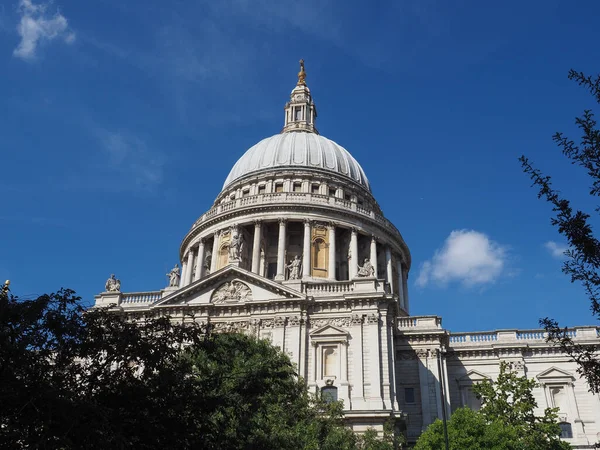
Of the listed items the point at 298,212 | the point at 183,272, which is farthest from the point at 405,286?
the point at 183,272

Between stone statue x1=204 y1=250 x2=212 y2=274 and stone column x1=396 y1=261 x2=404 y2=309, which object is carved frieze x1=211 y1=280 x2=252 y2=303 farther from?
stone column x1=396 y1=261 x2=404 y2=309

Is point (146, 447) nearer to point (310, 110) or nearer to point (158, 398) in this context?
point (158, 398)

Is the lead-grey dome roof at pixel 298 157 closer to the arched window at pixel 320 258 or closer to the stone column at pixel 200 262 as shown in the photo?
the stone column at pixel 200 262

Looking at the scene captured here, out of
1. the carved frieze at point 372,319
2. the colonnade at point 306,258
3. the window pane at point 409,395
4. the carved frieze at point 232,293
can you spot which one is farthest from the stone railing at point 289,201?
the carved frieze at point 372,319

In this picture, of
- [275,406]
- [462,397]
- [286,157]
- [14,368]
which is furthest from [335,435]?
[286,157]

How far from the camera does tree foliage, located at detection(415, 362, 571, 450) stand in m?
30.0

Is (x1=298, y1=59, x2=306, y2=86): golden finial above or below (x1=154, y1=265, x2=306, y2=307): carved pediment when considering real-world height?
above

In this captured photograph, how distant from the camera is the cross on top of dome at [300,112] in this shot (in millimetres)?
74500

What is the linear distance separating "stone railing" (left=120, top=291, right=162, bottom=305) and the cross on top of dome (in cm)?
3386

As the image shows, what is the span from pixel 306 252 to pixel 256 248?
449cm

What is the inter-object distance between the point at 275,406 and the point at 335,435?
289cm

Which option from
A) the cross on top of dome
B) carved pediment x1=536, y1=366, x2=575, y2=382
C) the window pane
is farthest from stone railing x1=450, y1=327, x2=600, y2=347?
the cross on top of dome

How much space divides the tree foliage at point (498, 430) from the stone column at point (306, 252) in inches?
889

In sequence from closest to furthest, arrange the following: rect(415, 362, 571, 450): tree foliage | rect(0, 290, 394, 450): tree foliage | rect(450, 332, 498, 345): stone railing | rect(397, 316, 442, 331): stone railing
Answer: rect(0, 290, 394, 450): tree foliage → rect(415, 362, 571, 450): tree foliage → rect(397, 316, 442, 331): stone railing → rect(450, 332, 498, 345): stone railing
